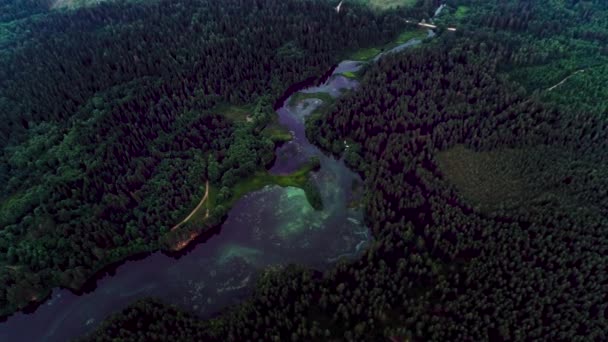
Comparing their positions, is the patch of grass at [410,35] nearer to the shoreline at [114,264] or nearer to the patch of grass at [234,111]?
the patch of grass at [234,111]

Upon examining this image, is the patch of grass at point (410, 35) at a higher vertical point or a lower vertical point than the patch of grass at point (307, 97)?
higher

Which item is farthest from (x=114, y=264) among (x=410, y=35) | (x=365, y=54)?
(x=410, y=35)

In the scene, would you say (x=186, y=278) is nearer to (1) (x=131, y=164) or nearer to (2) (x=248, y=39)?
(1) (x=131, y=164)

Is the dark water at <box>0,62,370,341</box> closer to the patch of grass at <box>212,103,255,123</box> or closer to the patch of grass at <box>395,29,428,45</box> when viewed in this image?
the patch of grass at <box>212,103,255,123</box>

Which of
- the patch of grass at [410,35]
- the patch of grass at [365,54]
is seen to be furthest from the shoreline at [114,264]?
the patch of grass at [410,35]

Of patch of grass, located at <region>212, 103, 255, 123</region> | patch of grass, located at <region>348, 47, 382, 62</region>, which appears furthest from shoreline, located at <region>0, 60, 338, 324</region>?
patch of grass, located at <region>348, 47, 382, 62</region>

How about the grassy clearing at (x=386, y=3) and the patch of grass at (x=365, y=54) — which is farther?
the grassy clearing at (x=386, y=3)
